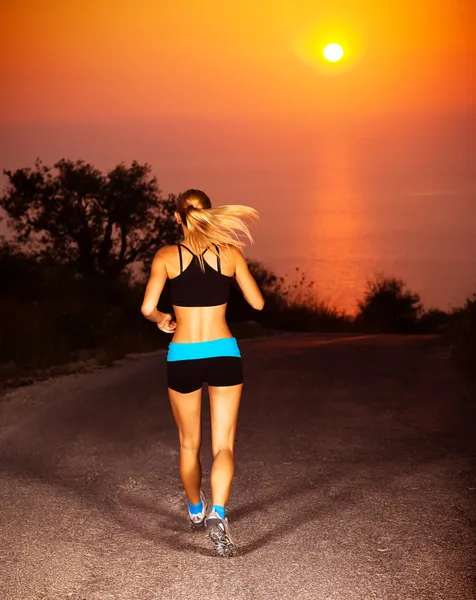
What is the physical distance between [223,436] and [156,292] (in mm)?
966

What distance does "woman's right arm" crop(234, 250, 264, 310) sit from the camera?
19.4ft

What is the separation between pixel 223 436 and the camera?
604 cm

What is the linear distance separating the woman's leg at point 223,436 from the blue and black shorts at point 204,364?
0.08m

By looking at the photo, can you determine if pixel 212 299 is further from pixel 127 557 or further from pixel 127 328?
pixel 127 328

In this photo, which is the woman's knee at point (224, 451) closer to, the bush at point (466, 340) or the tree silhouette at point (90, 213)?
the bush at point (466, 340)

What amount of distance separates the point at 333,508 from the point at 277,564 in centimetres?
124

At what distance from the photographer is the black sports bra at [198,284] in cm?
581

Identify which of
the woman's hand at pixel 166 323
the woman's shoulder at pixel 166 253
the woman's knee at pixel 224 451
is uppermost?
the woman's shoulder at pixel 166 253

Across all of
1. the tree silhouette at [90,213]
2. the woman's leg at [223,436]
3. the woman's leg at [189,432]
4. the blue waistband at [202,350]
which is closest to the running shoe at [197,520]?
the woman's leg at [189,432]

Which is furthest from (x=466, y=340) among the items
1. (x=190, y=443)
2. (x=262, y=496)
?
(x=190, y=443)

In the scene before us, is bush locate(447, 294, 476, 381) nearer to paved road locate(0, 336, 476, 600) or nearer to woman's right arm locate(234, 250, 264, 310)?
paved road locate(0, 336, 476, 600)

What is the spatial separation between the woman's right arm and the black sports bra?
9 cm

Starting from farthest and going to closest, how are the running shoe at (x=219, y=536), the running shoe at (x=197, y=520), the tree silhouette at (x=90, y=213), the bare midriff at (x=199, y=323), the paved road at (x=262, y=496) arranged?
the tree silhouette at (x=90, y=213), the running shoe at (x=197, y=520), the bare midriff at (x=199, y=323), the running shoe at (x=219, y=536), the paved road at (x=262, y=496)

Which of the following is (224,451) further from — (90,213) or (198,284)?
(90,213)
